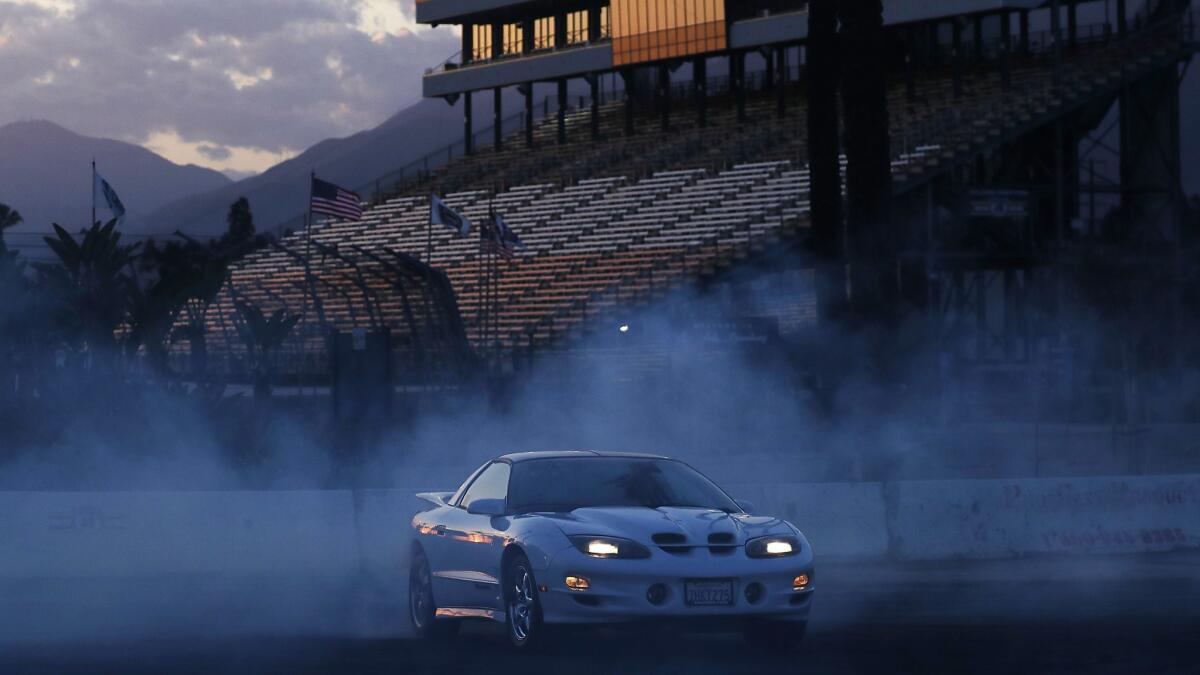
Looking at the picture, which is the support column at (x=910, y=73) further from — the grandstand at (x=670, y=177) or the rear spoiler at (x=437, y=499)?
the rear spoiler at (x=437, y=499)

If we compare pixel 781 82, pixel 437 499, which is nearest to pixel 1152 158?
pixel 781 82

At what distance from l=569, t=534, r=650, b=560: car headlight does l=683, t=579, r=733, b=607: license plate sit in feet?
1.00

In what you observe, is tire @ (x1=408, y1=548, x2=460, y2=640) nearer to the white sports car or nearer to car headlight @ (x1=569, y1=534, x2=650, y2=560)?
the white sports car

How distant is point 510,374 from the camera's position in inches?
1239

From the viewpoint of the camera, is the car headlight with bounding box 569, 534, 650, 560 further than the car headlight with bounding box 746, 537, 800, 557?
No

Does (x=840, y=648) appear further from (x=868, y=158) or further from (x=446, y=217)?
(x=446, y=217)

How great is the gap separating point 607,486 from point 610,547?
1.04 metres

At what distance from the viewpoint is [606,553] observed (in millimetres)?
9695

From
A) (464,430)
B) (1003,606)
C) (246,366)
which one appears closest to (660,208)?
(246,366)

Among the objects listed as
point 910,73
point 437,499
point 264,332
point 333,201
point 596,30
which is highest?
point 596,30

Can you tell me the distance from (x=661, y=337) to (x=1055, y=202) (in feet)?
72.1

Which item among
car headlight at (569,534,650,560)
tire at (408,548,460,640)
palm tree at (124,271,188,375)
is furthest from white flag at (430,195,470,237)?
car headlight at (569,534,650,560)

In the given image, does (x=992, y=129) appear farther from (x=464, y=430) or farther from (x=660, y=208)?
(x=464, y=430)

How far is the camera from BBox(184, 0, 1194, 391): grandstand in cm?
4441
